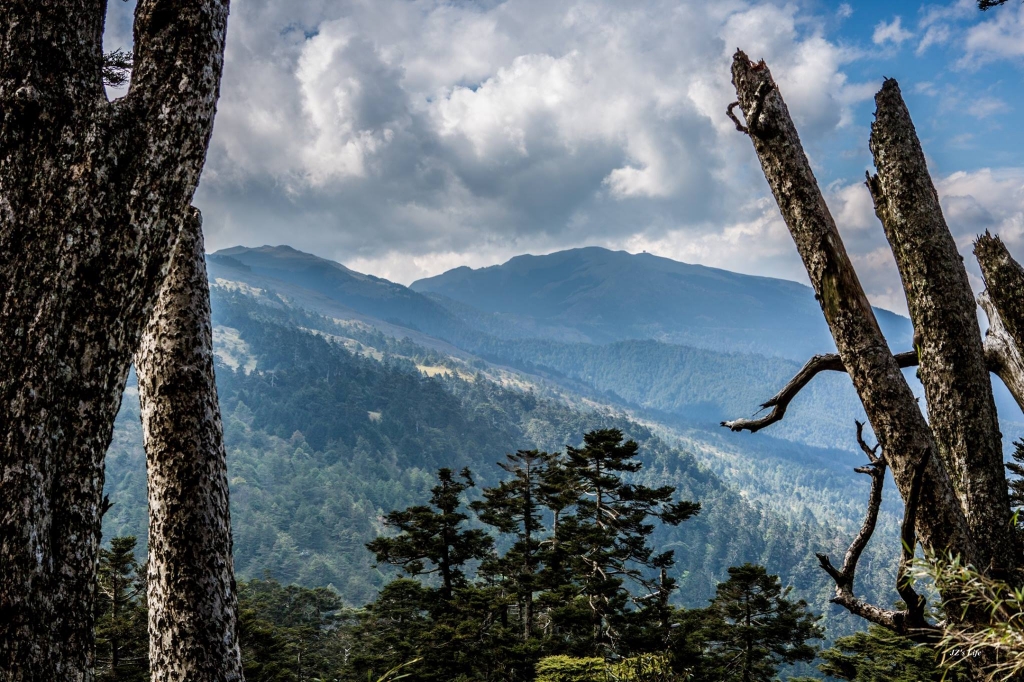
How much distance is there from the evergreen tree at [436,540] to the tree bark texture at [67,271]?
21.9 m

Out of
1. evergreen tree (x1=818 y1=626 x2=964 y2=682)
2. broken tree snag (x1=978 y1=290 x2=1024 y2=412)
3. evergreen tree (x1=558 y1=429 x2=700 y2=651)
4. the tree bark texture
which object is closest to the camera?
the tree bark texture

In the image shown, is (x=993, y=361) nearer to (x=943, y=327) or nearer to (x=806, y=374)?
(x=943, y=327)

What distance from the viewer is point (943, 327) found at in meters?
3.32

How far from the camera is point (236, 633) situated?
393 cm

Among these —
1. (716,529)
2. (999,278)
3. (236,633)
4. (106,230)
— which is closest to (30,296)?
(106,230)

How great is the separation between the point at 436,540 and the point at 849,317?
912 inches

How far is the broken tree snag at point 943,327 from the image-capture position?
3.10 m

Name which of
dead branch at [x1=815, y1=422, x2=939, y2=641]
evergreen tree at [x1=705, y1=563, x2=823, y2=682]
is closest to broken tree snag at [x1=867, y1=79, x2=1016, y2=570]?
dead branch at [x1=815, y1=422, x2=939, y2=641]

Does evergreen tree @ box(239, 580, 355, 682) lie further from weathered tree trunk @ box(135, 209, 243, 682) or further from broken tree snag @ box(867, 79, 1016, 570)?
broken tree snag @ box(867, 79, 1016, 570)

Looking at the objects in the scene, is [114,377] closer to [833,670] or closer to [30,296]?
[30,296]

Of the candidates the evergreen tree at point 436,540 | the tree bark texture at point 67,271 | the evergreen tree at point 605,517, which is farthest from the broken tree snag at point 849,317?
the evergreen tree at point 436,540

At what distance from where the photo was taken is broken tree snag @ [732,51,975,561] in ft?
9.32

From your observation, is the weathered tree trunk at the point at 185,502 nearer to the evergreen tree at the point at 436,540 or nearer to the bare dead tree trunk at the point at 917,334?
the bare dead tree trunk at the point at 917,334

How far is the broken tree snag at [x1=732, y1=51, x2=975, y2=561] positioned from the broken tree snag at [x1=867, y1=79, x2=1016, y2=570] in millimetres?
307
